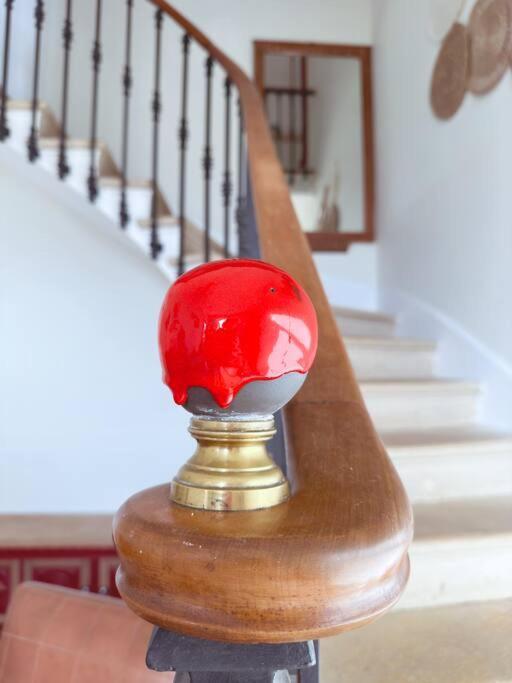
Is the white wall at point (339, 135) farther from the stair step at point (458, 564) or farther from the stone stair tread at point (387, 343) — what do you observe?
the stair step at point (458, 564)

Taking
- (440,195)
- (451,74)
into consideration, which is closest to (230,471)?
(440,195)

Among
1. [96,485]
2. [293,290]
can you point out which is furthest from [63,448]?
[293,290]

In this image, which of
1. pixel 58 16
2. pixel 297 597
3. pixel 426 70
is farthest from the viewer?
pixel 58 16

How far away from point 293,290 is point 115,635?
3.04 ft

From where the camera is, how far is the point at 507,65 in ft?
6.70

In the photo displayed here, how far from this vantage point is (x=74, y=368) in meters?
3.05

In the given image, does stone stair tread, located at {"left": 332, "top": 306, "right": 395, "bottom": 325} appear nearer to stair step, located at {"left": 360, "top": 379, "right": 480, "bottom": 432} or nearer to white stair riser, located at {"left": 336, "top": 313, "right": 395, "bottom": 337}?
white stair riser, located at {"left": 336, "top": 313, "right": 395, "bottom": 337}

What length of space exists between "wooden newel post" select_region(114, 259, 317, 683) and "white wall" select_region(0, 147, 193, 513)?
2681mm

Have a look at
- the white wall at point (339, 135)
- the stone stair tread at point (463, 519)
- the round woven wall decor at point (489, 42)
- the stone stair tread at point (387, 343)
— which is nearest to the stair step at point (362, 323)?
the stone stair tread at point (387, 343)

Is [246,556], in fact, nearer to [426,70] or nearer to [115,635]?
[115,635]

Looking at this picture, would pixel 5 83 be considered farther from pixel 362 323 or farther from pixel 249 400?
pixel 249 400

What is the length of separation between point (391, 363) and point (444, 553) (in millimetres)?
1199

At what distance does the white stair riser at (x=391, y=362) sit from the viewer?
218cm

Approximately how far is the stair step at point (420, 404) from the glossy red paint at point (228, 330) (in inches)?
57.7
